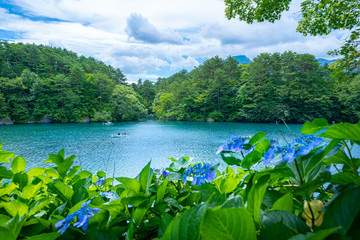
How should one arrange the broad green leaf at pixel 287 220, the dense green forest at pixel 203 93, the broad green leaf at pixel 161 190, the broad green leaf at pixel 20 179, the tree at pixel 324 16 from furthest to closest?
the dense green forest at pixel 203 93 < the tree at pixel 324 16 < the broad green leaf at pixel 20 179 < the broad green leaf at pixel 161 190 < the broad green leaf at pixel 287 220

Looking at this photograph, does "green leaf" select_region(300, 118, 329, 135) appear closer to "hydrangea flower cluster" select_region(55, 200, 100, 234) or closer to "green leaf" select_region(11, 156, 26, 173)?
"hydrangea flower cluster" select_region(55, 200, 100, 234)

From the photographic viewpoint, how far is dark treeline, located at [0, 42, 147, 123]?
2980 centimetres

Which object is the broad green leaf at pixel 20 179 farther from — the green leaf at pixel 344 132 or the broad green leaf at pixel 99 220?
the green leaf at pixel 344 132

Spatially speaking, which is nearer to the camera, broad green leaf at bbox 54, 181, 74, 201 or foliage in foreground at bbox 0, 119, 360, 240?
foliage in foreground at bbox 0, 119, 360, 240

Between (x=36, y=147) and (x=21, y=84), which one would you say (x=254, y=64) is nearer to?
(x=36, y=147)

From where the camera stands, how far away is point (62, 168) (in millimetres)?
923

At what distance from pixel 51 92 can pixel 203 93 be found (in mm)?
27551

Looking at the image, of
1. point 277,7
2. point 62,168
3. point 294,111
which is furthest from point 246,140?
point 294,111

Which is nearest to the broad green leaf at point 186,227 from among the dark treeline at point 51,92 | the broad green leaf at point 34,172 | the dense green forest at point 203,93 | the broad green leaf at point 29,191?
the broad green leaf at point 29,191

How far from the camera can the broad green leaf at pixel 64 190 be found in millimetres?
656

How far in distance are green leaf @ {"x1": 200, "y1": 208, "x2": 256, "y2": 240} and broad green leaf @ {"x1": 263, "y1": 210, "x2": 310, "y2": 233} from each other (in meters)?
0.13

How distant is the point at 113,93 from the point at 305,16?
37129 mm

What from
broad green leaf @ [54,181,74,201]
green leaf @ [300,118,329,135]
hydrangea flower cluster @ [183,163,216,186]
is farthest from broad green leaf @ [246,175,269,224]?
broad green leaf @ [54,181,74,201]

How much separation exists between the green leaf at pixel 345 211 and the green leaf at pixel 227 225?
0.40 ft
